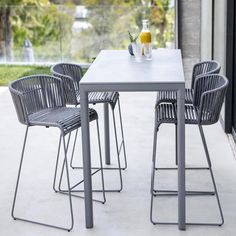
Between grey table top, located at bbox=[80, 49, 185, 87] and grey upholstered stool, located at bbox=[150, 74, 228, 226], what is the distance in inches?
8.0

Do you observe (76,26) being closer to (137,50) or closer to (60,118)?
(137,50)

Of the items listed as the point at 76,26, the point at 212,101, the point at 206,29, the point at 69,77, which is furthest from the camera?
the point at 76,26

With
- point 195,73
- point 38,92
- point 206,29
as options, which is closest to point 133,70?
point 38,92

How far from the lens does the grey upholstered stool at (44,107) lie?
4020 millimetres

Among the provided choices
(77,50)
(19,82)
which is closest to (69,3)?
(77,50)

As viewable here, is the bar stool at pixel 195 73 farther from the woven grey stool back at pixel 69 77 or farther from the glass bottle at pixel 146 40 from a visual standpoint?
the woven grey stool back at pixel 69 77

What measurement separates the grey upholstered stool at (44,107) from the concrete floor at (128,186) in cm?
15

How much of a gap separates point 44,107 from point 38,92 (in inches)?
4.8

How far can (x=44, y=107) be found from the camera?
4438mm

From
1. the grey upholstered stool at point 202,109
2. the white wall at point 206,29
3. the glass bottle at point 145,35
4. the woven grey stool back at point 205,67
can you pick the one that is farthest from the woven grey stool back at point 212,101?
the white wall at point 206,29

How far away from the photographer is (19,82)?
13.9ft

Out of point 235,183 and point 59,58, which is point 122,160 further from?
point 59,58

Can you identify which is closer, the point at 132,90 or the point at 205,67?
the point at 132,90

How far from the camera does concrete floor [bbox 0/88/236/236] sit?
4.01 m
